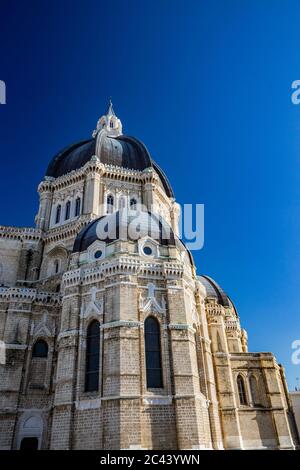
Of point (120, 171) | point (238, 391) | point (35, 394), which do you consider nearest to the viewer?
point (35, 394)

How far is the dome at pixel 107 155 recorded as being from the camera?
137 ft

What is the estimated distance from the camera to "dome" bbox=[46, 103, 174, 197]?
41.8 metres

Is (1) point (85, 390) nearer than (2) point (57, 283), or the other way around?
(1) point (85, 390)

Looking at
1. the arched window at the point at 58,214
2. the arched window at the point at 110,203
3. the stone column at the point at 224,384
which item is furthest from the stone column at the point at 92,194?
the stone column at the point at 224,384

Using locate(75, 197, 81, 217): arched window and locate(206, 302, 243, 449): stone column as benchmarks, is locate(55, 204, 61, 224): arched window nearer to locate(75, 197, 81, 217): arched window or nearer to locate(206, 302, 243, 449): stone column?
locate(75, 197, 81, 217): arched window

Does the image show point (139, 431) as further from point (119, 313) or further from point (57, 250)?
point (57, 250)

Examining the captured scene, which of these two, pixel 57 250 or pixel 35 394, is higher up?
pixel 57 250

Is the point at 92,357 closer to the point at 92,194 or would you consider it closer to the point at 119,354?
the point at 119,354

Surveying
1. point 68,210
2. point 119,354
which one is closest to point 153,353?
point 119,354

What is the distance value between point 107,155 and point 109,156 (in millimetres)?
256

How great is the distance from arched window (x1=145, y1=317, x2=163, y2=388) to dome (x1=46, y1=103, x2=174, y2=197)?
2246 centimetres

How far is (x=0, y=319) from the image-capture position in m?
27.6

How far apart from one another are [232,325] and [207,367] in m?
14.9
